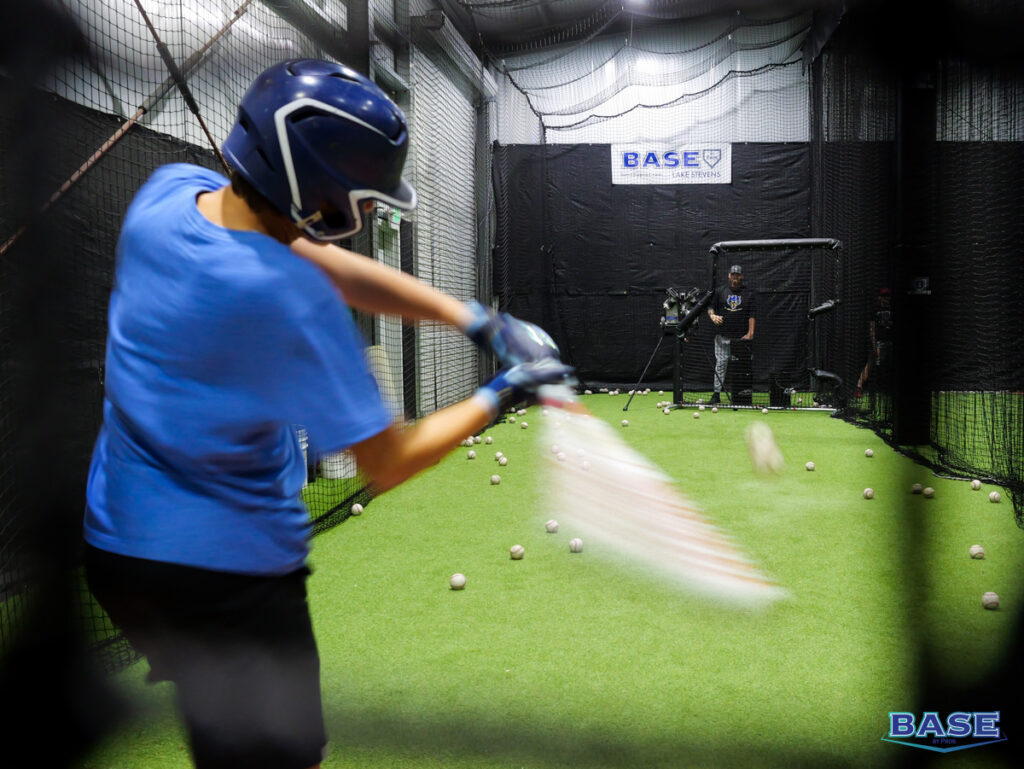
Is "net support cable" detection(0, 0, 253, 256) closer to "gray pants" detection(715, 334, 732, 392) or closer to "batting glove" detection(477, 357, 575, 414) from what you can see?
"batting glove" detection(477, 357, 575, 414)

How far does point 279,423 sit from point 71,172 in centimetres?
221

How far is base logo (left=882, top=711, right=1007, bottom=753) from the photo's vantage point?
1.92m

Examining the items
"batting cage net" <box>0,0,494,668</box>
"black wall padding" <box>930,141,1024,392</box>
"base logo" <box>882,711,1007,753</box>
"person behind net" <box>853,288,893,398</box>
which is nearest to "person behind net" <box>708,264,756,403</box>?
"person behind net" <box>853,288,893,398</box>

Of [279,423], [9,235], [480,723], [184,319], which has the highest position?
[9,235]

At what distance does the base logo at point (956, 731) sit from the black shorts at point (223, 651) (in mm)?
1603

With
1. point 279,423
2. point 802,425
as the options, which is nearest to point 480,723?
point 279,423

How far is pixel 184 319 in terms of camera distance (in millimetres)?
1055

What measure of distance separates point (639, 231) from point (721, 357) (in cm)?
229

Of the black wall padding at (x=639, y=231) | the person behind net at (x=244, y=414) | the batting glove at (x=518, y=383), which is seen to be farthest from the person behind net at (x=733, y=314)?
the person behind net at (x=244, y=414)

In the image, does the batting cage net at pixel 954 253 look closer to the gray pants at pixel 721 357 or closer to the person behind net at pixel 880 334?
the person behind net at pixel 880 334

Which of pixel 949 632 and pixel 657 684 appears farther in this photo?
pixel 949 632

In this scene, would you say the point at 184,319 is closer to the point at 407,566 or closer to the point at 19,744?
the point at 19,744

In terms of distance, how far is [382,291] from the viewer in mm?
1534

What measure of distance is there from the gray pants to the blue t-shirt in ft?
27.4
